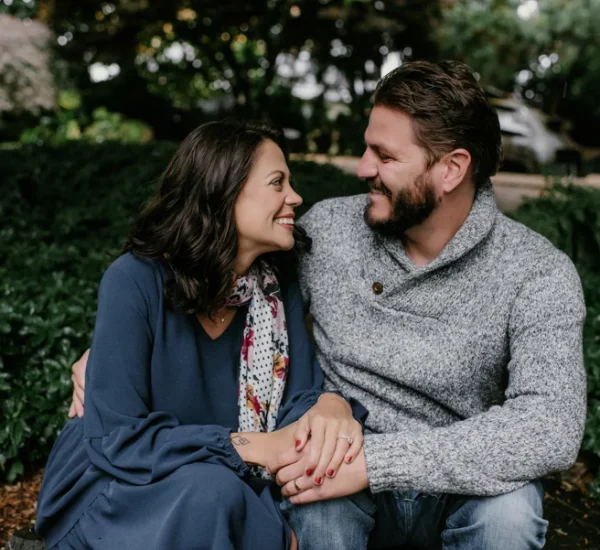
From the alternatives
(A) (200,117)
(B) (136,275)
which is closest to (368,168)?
(B) (136,275)

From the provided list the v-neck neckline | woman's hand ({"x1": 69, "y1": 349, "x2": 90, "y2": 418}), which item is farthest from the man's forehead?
woman's hand ({"x1": 69, "y1": 349, "x2": 90, "y2": 418})

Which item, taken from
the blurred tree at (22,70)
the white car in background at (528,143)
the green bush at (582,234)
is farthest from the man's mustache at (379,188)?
the blurred tree at (22,70)

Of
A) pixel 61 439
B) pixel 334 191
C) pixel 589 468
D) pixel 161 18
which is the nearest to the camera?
pixel 61 439

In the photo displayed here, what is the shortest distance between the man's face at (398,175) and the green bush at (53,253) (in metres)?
0.98

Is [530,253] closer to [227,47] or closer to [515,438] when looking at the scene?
[515,438]

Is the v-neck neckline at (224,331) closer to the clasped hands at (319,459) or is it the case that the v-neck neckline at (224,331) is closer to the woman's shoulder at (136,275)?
the woman's shoulder at (136,275)

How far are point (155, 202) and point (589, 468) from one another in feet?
8.36

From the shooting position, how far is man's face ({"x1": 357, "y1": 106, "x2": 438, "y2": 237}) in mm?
2537

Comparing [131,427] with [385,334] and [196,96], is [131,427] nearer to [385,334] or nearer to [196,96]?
[385,334]

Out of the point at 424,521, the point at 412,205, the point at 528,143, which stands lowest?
the point at 528,143

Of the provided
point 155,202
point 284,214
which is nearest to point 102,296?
point 155,202

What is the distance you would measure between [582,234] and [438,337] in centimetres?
276

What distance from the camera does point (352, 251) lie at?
2693 mm

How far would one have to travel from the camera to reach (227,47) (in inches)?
400
